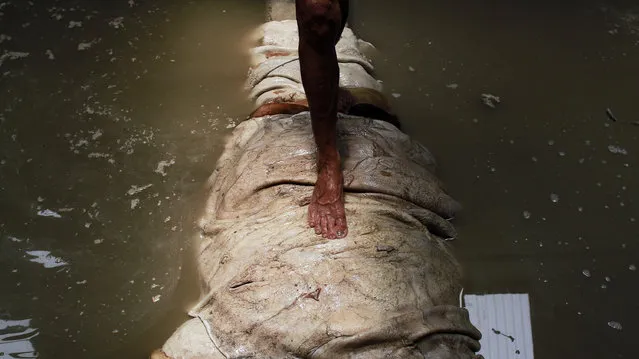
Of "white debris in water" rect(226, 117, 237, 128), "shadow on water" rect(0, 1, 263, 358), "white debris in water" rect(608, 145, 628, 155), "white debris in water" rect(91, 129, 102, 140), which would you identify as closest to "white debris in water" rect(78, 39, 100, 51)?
"shadow on water" rect(0, 1, 263, 358)

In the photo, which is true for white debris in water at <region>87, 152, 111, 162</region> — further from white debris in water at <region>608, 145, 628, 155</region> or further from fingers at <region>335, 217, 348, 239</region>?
white debris in water at <region>608, 145, 628, 155</region>

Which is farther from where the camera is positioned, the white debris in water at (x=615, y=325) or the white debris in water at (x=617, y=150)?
the white debris in water at (x=617, y=150)

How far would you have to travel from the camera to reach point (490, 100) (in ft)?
10.6

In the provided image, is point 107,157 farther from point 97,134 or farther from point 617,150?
point 617,150

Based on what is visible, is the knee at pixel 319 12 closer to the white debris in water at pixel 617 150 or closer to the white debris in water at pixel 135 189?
the white debris in water at pixel 135 189

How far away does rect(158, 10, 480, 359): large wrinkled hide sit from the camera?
194cm

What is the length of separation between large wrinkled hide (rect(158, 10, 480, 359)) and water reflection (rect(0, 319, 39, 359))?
63cm

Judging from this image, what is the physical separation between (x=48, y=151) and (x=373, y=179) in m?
1.75

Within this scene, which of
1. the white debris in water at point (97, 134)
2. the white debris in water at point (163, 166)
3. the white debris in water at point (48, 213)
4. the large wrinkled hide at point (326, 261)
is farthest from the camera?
the white debris in water at point (97, 134)

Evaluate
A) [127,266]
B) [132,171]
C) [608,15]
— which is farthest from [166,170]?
[608,15]

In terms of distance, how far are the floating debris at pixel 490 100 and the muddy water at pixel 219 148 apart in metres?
0.03

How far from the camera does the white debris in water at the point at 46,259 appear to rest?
2512mm

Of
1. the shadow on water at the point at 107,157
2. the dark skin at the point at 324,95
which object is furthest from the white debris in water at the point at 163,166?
the dark skin at the point at 324,95

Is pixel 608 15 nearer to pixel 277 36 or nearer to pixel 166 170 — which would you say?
pixel 277 36
